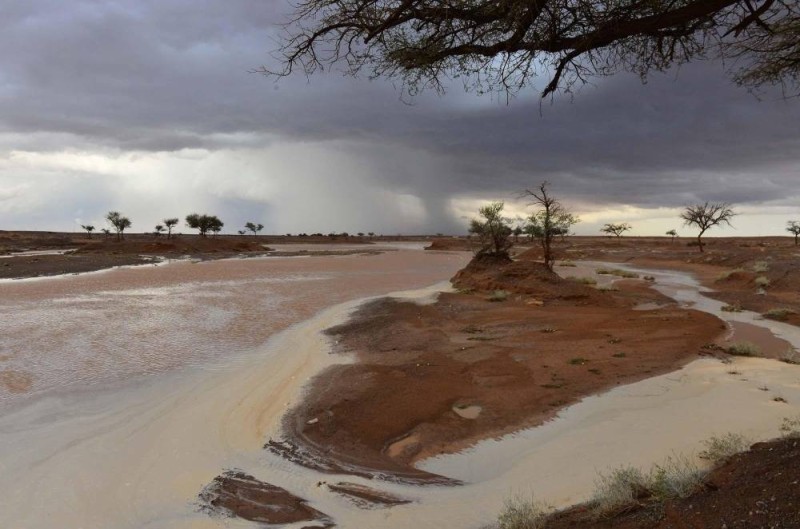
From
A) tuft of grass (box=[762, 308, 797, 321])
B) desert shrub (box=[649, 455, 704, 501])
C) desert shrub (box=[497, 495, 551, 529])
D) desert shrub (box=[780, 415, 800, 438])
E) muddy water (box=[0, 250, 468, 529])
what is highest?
desert shrub (box=[649, 455, 704, 501])

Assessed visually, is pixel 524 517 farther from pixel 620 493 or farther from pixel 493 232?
pixel 493 232

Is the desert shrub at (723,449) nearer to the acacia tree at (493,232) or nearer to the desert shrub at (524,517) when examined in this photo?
the desert shrub at (524,517)

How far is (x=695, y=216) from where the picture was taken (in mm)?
49531

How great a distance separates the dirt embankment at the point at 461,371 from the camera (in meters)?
6.73

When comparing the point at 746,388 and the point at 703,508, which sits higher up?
the point at 703,508

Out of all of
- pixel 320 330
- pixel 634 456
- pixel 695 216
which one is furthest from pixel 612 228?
pixel 634 456

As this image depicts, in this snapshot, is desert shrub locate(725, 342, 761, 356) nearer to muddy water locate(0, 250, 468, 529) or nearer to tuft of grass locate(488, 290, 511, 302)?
muddy water locate(0, 250, 468, 529)

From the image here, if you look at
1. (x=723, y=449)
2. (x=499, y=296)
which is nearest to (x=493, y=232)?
(x=499, y=296)

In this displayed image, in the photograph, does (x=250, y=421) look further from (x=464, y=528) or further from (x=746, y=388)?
(x=746, y=388)

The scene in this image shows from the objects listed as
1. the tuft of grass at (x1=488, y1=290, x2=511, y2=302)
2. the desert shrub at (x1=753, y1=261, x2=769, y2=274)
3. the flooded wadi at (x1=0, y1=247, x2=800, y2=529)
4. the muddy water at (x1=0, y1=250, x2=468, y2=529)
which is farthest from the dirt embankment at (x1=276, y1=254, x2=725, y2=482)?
the desert shrub at (x1=753, y1=261, x2=769, y2=274)

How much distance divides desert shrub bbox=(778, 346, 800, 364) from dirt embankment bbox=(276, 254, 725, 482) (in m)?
1.44

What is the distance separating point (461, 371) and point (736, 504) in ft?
21.7

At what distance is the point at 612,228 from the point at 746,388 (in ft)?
288

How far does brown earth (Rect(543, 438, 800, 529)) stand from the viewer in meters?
3.04
